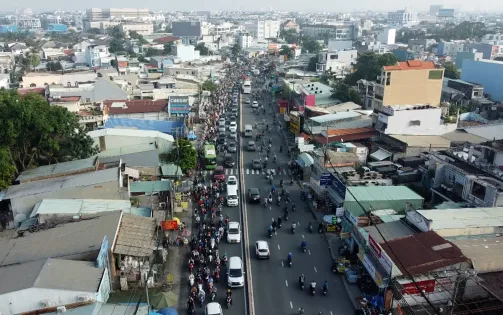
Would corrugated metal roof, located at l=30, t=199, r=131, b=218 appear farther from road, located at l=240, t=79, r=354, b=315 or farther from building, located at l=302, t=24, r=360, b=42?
building, located at l=302, t=24, r=360, b=42

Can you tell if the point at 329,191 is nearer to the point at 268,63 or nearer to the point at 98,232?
the point at 98,232

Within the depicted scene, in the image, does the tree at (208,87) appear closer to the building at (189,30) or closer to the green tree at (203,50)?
the green tree at (203,50)

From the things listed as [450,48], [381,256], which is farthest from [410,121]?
[450,48]

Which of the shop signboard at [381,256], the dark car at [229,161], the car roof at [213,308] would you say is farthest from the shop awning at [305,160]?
the car roof at [213,308]

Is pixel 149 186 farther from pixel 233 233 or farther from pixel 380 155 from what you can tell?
pixel 380 155

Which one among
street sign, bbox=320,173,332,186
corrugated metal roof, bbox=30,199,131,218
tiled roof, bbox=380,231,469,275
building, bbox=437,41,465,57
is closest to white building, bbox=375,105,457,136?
street sign, bbox=320,173,332,186

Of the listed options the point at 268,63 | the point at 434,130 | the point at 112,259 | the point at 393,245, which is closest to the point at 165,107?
the point at 434,130
